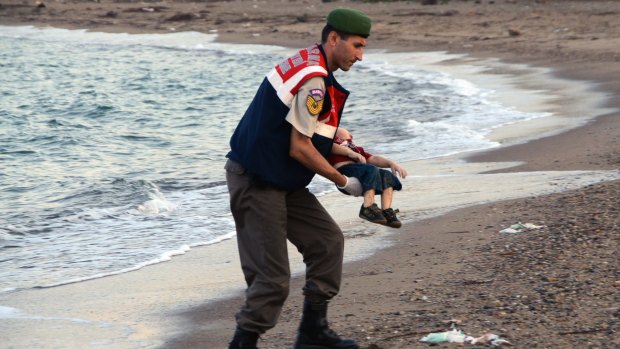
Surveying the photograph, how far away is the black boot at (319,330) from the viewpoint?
5.38 meters

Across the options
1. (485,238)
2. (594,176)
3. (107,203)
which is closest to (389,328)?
(485,238)

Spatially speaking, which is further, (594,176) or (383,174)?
(594,176)

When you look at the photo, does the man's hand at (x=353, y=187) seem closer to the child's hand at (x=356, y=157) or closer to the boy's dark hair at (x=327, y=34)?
the child's hand at (x=356, y=157)

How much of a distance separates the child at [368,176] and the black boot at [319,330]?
0.54 m

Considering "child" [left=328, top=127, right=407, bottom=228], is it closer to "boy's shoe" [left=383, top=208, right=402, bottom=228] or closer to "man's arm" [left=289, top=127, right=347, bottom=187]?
"boy's shoe" [left=383, top=208, right=402, bottom=228]

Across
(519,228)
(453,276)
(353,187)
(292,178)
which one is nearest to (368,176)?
(353,187)

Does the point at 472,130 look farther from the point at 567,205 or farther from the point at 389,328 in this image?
the point at 389,328

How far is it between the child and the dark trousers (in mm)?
238

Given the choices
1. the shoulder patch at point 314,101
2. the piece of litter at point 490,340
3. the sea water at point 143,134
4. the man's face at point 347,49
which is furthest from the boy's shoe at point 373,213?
the sea water at point 143,134

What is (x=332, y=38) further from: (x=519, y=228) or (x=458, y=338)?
(x=519, y=228)

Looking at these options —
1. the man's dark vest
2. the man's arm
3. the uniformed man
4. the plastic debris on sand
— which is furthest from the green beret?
the plastic debris on sand

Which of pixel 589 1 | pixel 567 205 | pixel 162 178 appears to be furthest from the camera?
pixel 589 1

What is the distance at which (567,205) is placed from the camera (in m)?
8.33

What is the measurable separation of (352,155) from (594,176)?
204 inches
